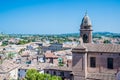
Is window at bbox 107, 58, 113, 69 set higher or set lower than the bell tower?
lower

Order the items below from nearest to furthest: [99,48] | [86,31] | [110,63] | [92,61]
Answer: [110,63], [99,48], [92,61], [86,31]

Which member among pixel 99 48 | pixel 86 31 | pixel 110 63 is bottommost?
pixel 110 63

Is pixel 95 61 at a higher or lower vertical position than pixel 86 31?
lower

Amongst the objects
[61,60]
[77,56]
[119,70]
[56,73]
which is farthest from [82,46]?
[61,60]

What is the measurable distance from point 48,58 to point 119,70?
42.8 meters

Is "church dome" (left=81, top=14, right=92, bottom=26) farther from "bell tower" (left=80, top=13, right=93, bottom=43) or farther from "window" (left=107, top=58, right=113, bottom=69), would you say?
"window" (left=107, top=58, right=113, bottom=69)

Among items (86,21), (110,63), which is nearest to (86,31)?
(86,21)

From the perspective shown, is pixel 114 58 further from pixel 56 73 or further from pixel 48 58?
pixel 48 58

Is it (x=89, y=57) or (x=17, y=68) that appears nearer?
(x=89, y=57)

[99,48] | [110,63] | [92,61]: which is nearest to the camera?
[110,63]

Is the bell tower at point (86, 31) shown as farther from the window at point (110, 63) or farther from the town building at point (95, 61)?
the window at point (110, 63)

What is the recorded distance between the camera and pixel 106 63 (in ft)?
129

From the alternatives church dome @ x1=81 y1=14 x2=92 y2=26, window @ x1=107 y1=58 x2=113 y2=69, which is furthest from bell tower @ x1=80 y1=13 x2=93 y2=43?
window @ x1=107 y1=58 x2=113 y2=69

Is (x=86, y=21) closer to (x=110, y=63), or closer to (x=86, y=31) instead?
(x=86, y=31)
